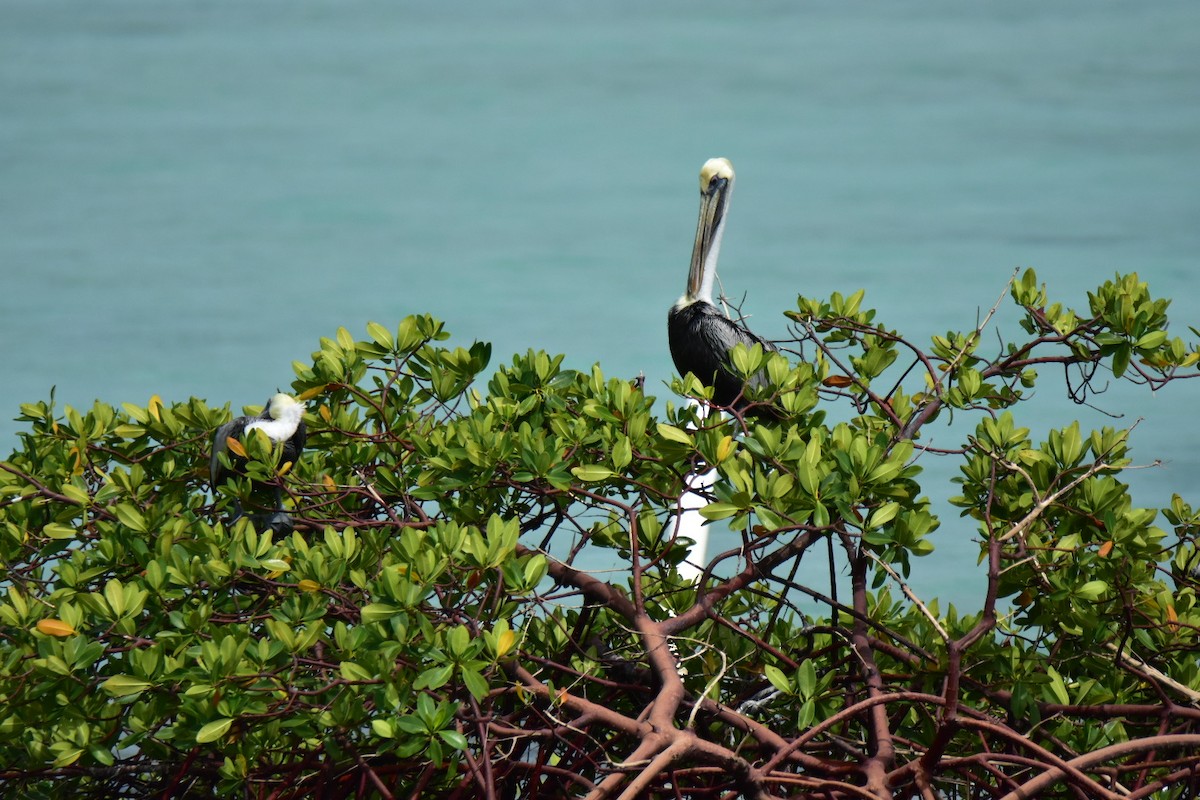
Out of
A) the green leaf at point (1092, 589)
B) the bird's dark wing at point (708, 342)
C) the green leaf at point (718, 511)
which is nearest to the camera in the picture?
the green leaf at point (718, 511)

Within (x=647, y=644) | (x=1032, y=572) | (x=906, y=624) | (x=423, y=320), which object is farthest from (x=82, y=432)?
(x=1032, y=572)

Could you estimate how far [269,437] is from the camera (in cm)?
285

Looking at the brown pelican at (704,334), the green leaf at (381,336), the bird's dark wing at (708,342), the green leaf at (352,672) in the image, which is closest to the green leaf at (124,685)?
the green leaf at (352,672)

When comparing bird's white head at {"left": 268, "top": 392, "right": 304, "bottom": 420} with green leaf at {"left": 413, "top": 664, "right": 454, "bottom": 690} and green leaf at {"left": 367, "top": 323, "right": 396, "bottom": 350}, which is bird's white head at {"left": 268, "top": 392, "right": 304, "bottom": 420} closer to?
green leaf at {"left": 367, "top": 323, "right": 396, "bottom": 350}

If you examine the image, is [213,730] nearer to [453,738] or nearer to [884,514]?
[453,738]

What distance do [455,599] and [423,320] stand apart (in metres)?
0.79

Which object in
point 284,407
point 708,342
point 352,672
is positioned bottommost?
point 352,672

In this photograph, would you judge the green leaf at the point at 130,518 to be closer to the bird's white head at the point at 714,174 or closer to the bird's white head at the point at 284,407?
the bird's white head at the point at 284,407

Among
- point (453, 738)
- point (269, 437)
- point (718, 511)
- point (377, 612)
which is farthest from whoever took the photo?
point (269, 437)

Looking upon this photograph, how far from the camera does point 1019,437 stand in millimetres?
2621

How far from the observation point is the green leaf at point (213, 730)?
210 cm

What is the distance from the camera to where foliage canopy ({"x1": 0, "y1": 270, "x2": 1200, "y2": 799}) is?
2.17 meters

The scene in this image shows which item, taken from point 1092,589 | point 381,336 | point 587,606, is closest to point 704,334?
point 381,336

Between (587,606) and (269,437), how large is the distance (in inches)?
28.6
